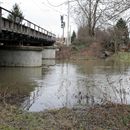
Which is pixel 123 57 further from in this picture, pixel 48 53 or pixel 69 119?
pixel 69 119

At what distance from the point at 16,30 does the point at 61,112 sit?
67.9 ft

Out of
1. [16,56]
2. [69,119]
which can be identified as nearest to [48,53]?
[16,56]

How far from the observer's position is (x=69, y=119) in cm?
1051

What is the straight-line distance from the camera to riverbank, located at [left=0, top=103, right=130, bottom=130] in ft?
31.0

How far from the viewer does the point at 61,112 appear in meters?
11.6

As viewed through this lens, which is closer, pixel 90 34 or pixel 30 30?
pixel 30 30

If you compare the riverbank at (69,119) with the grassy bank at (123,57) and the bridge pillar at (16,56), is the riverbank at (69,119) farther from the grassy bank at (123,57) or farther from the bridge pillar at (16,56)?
the grassy bank at (123,57)

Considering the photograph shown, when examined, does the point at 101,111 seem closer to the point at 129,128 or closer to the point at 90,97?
the point at 129,128

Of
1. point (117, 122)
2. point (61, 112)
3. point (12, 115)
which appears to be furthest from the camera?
point (61, 112)

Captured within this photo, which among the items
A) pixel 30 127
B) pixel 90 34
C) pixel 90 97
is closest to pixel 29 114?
pixel 30 127

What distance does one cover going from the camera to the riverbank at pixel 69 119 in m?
9.45

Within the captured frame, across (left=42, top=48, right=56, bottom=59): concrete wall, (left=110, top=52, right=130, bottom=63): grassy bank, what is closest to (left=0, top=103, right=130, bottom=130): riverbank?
(left=110, top=52, right=130, bottom=63): grassy bank

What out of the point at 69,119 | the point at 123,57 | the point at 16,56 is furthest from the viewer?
the point at 123,57

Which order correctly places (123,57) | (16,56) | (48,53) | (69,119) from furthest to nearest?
1. (48,53)
2. (123,57)
3. (16,56)
4. (69,119)
